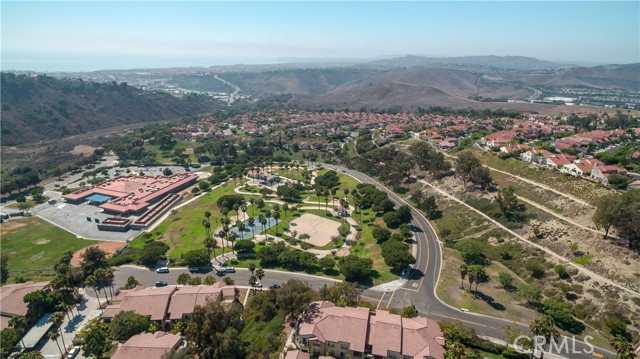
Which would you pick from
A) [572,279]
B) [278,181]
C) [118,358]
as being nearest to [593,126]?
[572,279]

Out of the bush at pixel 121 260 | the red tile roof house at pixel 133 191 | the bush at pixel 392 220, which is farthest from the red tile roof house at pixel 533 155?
the red tile roof house at pixel 133 191

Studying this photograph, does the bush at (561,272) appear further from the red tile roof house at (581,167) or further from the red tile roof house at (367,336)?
the red tile roof house at (581,167)

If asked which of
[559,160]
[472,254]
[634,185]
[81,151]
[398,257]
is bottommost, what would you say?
[398,257]

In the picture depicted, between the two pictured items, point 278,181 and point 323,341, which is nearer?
point 323,341

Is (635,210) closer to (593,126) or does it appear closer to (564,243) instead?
(564,243)

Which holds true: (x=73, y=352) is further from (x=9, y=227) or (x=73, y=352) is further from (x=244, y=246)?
(x=9, y=227)

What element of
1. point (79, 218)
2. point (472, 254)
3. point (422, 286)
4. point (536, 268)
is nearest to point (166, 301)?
point (422, 286)
